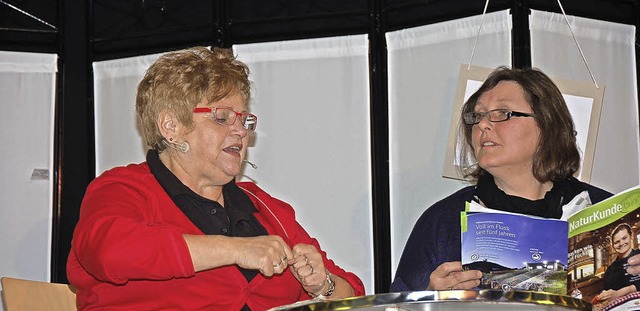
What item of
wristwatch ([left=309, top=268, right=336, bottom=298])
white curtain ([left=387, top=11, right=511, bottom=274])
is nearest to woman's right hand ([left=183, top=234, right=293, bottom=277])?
wristwatch ([left=309, top=268, right=336, bottom=298])

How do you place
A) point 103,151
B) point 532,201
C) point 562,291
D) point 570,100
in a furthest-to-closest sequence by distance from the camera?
point 103,151
point 570,100
point 532,201
point 562,291

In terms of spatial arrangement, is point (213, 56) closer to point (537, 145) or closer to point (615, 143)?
point (537, 145)

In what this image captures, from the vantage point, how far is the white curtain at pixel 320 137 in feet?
14.3

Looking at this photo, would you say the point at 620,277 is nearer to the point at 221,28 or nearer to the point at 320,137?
the point at 320,137

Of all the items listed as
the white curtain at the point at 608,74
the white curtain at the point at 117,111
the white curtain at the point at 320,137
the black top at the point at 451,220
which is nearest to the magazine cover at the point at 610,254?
the black top at the point at 451,220

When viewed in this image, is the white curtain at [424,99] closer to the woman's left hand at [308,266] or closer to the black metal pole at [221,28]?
the black metal pole at [221,28]

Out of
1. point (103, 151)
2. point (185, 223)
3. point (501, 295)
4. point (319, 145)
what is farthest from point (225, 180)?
point (103, 151)

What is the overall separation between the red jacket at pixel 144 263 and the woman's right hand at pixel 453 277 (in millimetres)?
256

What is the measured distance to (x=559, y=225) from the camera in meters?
2.88

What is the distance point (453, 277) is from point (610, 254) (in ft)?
1.66

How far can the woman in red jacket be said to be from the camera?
91.9 inches

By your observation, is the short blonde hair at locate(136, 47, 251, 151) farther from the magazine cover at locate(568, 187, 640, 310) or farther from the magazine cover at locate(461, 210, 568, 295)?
the magazine cover at locate(568, 187, 640, 310)

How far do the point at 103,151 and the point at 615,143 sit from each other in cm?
239

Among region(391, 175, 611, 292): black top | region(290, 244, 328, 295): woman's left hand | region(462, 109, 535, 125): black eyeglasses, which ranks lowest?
region(290, 244, 328, 295): woman's left hand
